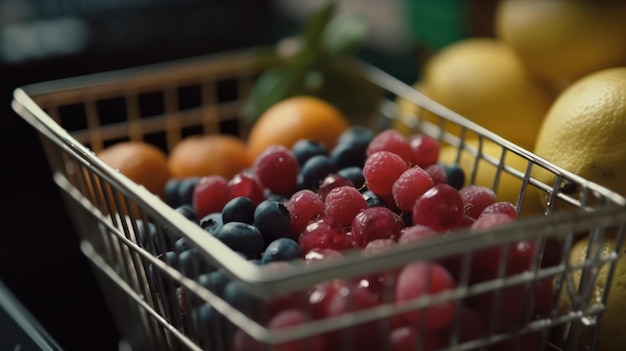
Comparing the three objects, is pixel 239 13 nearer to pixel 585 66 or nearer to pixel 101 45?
pixel 101 45

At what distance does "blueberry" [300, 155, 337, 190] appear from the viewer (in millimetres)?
618

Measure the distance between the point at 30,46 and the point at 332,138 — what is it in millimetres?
585

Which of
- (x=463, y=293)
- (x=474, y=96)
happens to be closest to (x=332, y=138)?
(x=474, y=96)

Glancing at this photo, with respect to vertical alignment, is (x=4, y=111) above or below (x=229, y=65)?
below

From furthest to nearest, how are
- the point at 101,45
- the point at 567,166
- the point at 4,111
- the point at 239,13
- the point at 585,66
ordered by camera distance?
the point at 239,13 < the point at 101,45 < the point at 4,111 < the point at 585,66 < the point at 567,166

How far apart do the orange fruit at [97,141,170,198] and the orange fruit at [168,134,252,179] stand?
20mm

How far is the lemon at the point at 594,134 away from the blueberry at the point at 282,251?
0.76ft

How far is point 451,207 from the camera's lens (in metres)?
0.47

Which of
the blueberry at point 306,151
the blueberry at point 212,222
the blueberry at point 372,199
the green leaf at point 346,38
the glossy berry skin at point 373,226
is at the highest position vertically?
the green leaf at point 346,38

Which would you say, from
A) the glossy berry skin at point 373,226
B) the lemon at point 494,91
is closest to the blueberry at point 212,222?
the glossy berry skin at point 373,226

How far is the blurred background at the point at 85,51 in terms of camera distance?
0.80 m

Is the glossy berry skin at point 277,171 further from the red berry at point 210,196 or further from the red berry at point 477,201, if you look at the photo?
the red berry at point 477,201

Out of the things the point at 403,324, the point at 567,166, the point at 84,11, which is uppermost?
the point at 84,11

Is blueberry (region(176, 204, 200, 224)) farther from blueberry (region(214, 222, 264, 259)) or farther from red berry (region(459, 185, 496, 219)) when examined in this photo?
red berry (region(459, 185, 496, 219))
